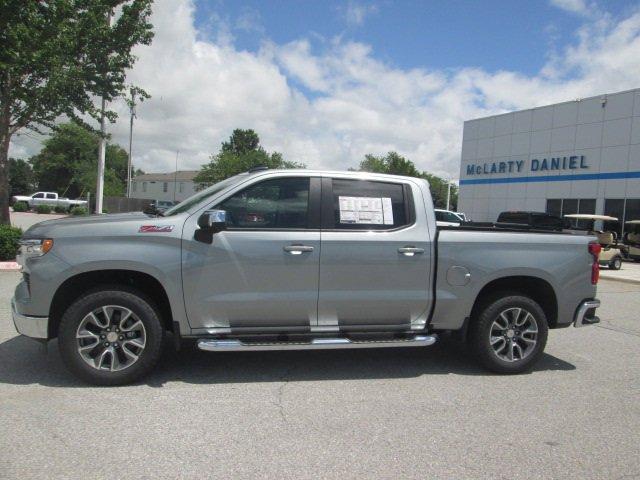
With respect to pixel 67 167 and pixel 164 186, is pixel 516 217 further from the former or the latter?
pixel 164 186

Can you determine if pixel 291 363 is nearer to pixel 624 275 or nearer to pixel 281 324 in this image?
pixel 281 324

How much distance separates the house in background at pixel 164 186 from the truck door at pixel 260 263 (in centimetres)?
7676

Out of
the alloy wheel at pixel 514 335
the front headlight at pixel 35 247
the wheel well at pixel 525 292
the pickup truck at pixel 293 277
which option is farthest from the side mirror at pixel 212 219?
the alloy wheel at pixel 514 335

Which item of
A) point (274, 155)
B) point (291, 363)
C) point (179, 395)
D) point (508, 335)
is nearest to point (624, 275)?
point (508, 335)

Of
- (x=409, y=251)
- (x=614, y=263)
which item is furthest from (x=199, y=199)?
(x=614, y=263)

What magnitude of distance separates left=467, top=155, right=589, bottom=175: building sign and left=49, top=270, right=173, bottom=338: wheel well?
28.6m

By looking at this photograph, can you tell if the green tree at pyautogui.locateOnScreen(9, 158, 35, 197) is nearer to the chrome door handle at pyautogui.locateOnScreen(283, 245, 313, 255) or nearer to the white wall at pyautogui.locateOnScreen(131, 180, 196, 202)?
the white wall at pyautogui.locateOnScreen(131, 180, 196, 202)

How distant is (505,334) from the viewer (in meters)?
5.41

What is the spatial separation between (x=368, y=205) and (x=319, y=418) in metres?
2.04

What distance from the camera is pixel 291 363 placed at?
221 inches

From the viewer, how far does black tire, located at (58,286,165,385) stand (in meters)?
4.54

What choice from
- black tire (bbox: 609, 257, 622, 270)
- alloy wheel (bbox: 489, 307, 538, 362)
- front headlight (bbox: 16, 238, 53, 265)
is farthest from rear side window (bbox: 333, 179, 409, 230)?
black tire (bbox: 609, 257, 622, 270)

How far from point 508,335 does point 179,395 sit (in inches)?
126

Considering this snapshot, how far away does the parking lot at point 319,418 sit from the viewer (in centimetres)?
340
